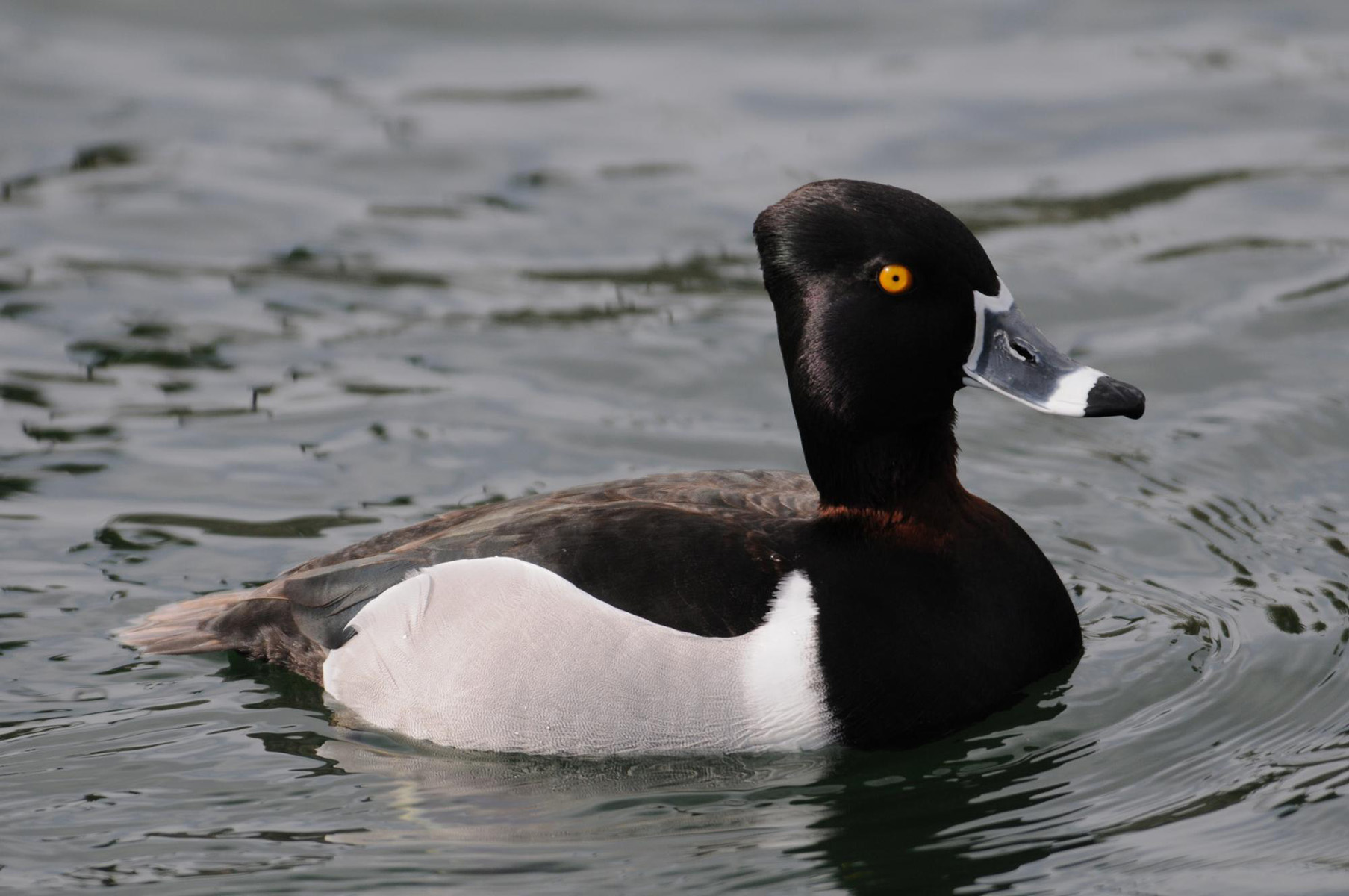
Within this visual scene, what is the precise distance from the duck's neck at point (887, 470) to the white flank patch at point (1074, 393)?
383 mm

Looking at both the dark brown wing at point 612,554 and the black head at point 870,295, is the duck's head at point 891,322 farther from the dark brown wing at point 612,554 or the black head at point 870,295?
the dark brown wing at point 612,554

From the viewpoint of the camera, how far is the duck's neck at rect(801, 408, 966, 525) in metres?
6.46

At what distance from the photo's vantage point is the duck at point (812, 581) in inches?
244

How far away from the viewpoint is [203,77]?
13.8m

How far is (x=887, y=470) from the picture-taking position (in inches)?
255

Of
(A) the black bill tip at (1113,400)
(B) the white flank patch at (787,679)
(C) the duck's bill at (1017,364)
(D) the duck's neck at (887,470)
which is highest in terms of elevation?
(C) the duck's bill at (1017,364)

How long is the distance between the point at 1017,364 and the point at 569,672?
182 centimetres

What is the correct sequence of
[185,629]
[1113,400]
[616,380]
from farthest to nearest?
[616,380]
[185,629]
[1113,400]

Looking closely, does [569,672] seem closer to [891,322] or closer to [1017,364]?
[891,322]

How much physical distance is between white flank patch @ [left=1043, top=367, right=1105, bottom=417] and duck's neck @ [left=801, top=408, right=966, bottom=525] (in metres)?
0.38

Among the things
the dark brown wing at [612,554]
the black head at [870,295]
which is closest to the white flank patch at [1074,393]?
the black head at [870,295]

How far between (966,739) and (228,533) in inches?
137

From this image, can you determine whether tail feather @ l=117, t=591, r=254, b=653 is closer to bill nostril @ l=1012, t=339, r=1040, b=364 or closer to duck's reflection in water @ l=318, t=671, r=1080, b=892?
duck's reflection in water @ l=318, t=671, r=1080, b=892

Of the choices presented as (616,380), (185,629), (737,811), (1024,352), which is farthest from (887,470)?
(616,380)
